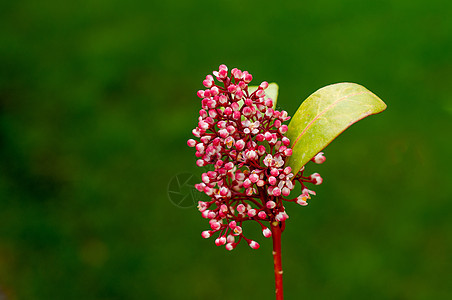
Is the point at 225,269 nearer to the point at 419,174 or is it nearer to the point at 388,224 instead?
the point at 388,224

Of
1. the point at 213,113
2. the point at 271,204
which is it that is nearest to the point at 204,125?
the point at 213,113

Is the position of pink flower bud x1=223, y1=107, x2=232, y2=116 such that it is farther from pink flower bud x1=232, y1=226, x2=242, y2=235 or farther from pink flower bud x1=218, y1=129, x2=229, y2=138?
pink flower bud x1=232, y1=226, x2=242, y2=235

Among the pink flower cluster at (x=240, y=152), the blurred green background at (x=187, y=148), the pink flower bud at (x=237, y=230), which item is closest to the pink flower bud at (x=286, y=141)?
the pink flower cluster at (x=240, y=152)

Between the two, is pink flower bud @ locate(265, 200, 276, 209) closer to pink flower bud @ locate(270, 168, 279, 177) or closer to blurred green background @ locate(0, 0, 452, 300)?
pink flower bud @ locate(270, 168, 279, 177)

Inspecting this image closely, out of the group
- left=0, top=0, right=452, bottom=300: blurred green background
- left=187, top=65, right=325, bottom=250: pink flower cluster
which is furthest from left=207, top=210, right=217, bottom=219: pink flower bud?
left=0, top=0, right=452, bottom=300: blurred green background

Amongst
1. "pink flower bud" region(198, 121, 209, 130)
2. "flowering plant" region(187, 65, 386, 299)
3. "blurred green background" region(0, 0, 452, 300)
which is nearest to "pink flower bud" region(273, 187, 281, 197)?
"flowering plant" region(187, 65, 386, 299)

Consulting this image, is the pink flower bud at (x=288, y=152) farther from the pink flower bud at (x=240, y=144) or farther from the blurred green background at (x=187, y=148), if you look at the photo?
the blurred green background at (x=187, y=148)

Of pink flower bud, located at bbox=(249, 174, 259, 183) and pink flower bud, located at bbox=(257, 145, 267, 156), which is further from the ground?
pink flower bud, located at bbox=(257, 145, 267, 156)

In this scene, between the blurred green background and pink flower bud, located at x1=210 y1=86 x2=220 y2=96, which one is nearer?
pink flower bud, located at x1=210 y1=86 x2=220 y2=96

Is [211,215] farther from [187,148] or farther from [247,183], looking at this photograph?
[187,148]
